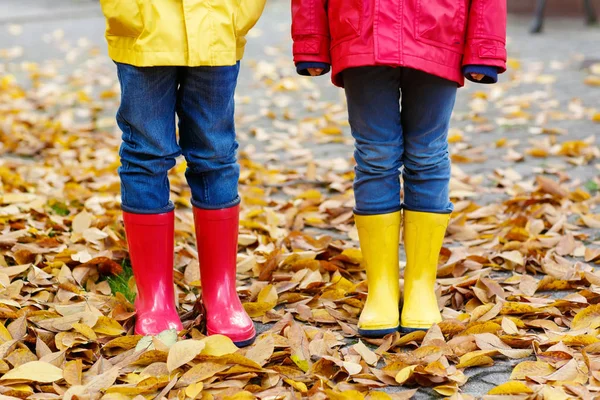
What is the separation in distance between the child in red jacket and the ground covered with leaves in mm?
183

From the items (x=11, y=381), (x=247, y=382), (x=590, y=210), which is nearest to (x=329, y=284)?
(x=247, y=382)

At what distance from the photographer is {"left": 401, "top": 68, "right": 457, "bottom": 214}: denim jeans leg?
2311 millimetres

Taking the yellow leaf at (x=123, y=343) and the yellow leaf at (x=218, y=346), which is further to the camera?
the yellow leaf at (x=123, y=343)

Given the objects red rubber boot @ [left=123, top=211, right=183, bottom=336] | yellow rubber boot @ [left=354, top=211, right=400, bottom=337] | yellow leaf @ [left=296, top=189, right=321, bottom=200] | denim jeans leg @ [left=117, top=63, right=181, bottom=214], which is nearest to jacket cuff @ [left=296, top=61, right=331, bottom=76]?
denim jeans leg @ [left=117, top=63, right=181, bottom=214]

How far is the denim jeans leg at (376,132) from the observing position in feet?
7.56

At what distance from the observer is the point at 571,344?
7.32ft

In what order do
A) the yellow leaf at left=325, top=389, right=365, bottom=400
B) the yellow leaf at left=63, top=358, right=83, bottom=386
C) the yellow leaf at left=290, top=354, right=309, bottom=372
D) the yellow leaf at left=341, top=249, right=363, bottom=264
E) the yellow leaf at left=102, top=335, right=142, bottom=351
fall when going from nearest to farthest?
the yellow leaf at left=325, top=389, right=365, bottom=400 < the yellow leaf at left=63, top=358, right=83, bottom=386 < the yellow leaf at left=290, top=354, right=309, bottom=372 < the yellow leaf at left=102, top=335, right=142, bottom=351 < the yellow leaf at left=341, top=249, right=363, bottom=264

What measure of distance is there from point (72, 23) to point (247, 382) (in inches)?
333

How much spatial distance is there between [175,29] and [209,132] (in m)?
0.31

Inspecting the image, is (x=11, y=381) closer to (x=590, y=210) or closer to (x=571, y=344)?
(x=571, y=344)

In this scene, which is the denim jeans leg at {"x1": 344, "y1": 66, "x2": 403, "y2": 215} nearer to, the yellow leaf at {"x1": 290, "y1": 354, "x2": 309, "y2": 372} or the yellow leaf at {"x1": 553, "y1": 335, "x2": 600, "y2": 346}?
the yellow leaf at {"x1": 290, "y1": 354, "x2": 309, "y2": 372}

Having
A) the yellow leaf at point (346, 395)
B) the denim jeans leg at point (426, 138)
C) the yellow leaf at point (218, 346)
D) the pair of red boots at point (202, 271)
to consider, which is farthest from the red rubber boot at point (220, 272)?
the denim jeans leg at point (426, 138)

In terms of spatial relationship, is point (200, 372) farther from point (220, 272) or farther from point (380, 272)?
point (380, 272)

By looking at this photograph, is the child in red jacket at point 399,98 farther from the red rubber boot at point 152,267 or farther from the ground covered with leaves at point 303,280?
the red rubber boot at point 152,267
